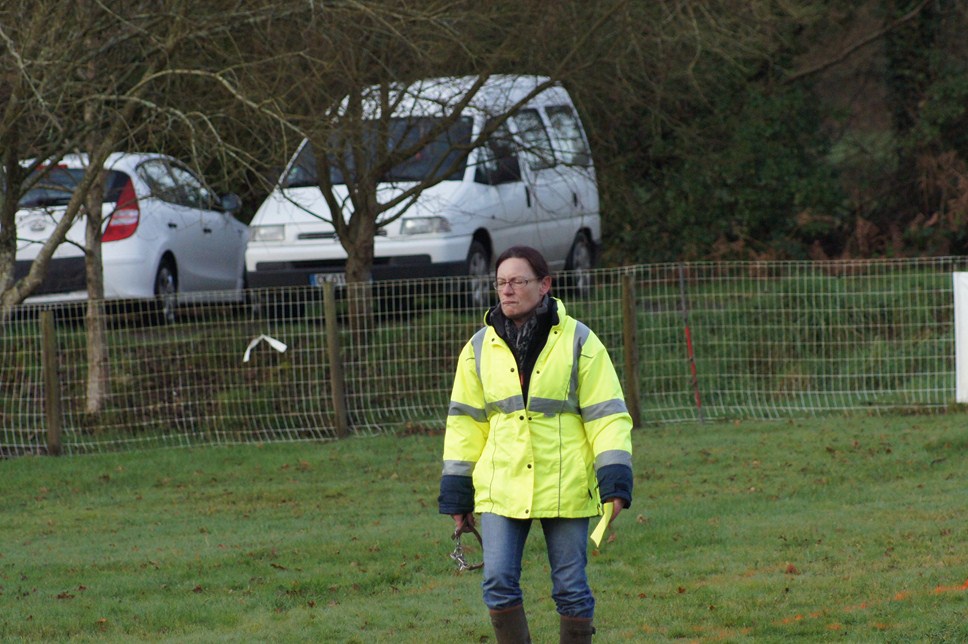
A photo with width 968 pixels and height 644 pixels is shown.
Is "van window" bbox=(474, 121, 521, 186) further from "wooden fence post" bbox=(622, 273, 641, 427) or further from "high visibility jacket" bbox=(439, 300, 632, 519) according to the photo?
"high visibility jacket" bbox=(439, 300, 632, 519)

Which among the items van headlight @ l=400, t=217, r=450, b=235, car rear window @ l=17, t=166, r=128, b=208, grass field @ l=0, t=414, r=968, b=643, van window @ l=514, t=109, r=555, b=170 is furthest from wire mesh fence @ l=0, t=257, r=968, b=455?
car rear window @ l=17, t=166, r=128, b=208

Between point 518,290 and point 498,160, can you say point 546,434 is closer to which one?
point 518,290

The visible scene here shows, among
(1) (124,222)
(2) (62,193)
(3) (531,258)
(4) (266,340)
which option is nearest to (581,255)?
(4) (266,340)

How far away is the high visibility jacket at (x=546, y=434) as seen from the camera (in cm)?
481

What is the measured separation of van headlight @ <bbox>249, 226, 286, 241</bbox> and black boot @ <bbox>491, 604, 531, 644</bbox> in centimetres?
899

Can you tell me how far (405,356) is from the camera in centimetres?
1187

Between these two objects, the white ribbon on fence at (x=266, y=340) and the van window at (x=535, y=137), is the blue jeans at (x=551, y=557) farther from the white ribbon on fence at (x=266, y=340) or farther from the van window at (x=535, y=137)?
the van window at (x=535, y=137)

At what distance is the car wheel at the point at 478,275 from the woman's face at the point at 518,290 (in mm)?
6678

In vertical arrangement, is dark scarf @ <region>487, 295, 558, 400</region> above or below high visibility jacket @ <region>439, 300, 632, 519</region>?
above

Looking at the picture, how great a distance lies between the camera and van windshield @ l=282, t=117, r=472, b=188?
12484mm

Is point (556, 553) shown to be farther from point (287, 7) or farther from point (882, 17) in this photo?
point (882, 17)

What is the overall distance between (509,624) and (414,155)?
8.28 m

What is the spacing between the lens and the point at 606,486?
15.4 ft

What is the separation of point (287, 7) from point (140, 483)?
12.3 feet
